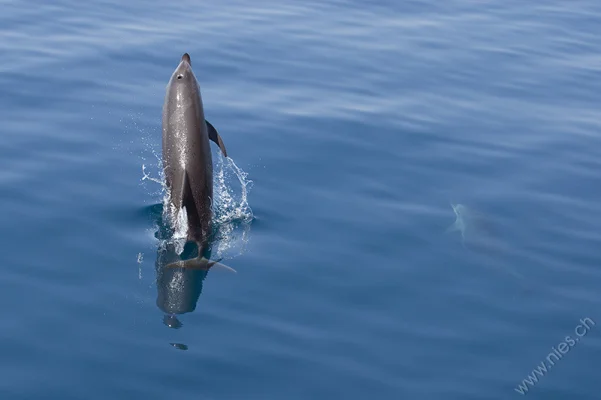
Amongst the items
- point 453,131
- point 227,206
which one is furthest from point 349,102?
point 227,206

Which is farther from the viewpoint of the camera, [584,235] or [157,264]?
[584,235]

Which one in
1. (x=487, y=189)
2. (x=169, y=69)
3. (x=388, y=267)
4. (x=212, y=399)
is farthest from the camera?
(x=169, y=69)

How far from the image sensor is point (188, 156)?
42.3 ft

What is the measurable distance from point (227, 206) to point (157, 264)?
2032 millimetres

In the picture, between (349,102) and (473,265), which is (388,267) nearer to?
(473,265)

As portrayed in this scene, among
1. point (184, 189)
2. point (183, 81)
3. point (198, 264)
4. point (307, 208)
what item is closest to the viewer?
point (198, 264)

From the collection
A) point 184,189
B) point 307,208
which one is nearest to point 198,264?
point 184,189

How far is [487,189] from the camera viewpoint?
1606 cm

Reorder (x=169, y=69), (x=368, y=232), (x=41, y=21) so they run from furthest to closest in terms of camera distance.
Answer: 1. (x=41, y=21)
2. (x=169, y=69)
3. (x=368, y=232)

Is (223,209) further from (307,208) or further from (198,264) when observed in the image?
(198,264)

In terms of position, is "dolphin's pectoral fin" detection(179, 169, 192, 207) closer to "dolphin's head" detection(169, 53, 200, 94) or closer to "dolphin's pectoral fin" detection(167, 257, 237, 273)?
"dolphin's pectoral fin" detection(167, 257, 237, 273)

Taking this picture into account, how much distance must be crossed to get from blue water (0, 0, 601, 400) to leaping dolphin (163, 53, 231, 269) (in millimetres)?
553

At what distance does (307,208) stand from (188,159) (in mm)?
2485

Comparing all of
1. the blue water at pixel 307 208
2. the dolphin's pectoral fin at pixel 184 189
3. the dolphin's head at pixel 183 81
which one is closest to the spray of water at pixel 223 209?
the blue water at pixel 307 208
